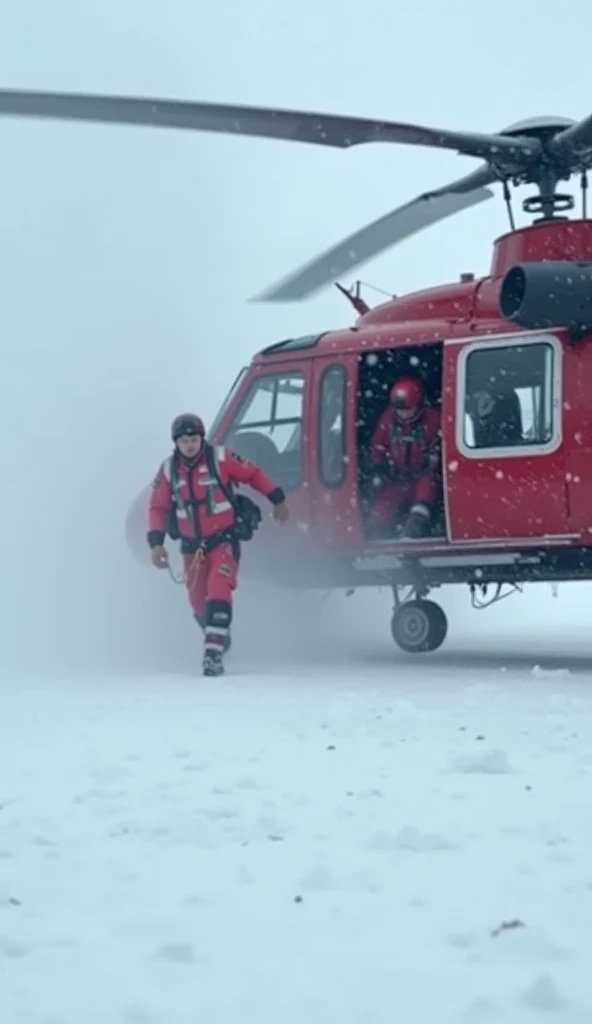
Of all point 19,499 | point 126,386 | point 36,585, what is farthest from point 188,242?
point 36,585

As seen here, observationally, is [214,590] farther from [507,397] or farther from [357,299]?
[357,299]

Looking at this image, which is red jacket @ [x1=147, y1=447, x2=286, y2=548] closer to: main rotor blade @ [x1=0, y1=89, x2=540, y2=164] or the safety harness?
the safety harness

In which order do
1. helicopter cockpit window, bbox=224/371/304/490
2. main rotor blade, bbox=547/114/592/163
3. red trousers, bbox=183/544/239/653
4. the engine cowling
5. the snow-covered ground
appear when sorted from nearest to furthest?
the snow-covered ground, main rotor blade, bbox=547/114/592/163, the engine cowling, red trousers, bbox=183/544/239/653, helicopter cockpit window, bbox=224/371/304/490

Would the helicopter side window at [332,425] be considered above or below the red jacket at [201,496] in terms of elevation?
above

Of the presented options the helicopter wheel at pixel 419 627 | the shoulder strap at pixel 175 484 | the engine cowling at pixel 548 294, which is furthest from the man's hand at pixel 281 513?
the engine cowling at pixel 548 294

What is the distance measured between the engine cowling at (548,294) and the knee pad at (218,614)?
7.43 ft

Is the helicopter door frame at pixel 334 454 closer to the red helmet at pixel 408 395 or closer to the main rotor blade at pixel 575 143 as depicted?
the red helmet at pixel 408 395

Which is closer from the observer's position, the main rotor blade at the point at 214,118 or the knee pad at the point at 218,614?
the main rotor blade at the point at 214,118

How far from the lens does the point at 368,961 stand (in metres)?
2.23

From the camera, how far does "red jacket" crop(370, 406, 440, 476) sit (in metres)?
8.36

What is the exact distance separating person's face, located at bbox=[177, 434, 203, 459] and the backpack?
0.19 ft

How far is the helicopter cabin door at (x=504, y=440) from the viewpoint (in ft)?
24.5

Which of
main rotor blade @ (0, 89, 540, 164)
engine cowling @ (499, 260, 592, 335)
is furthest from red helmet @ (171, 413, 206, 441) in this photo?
main rotor blade @ (0, 89, 540, 164)

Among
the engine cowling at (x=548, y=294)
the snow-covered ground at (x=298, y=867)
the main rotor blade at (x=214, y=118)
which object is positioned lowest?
the snow-covered ground at (x=298, y=867)
